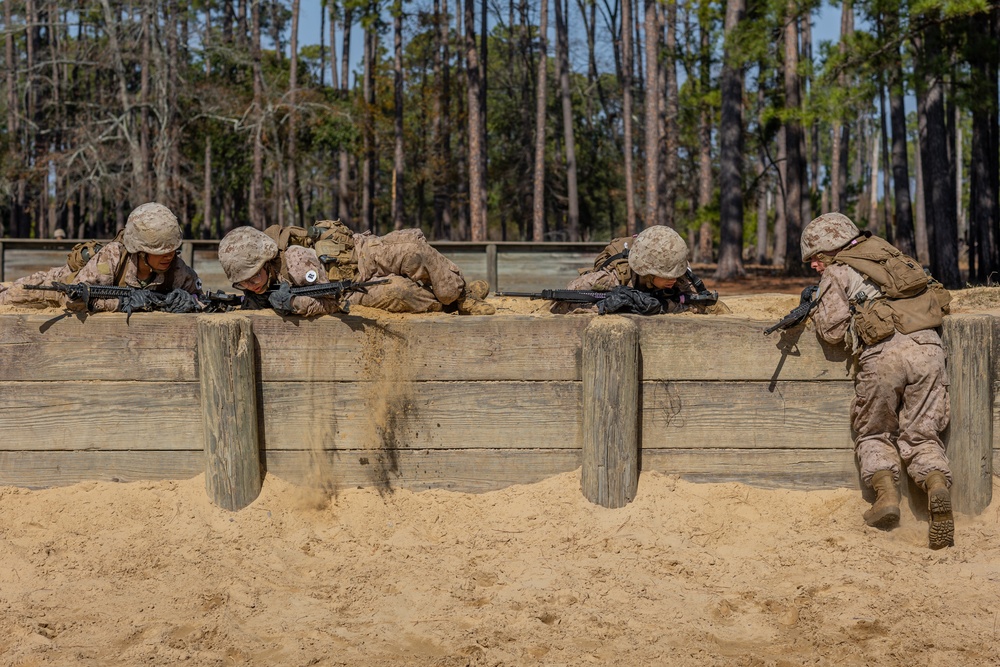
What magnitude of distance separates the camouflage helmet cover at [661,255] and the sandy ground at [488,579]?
141 cm

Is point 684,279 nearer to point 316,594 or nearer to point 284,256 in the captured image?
point 284,256

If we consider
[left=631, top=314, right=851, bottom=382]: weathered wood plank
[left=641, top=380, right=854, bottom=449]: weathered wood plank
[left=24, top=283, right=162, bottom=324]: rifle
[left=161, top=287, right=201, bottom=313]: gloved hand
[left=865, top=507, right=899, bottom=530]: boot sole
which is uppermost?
[left=24, top=283, right=162, bottom=324]: rifle

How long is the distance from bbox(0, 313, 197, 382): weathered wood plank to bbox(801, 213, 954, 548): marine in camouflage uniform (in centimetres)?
351

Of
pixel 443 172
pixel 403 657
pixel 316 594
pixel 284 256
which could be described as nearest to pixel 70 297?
pixel 284 256

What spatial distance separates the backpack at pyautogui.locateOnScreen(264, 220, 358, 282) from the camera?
648 centimetres

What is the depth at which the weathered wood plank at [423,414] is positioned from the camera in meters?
5.30

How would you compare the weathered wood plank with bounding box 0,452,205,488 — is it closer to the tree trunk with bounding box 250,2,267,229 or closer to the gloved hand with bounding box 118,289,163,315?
the gloved hand with bounding box 118,289,163,315

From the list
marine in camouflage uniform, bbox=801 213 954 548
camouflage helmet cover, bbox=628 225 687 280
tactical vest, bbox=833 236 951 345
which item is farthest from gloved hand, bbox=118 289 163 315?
tactical vest, bbox=833 236 951 345

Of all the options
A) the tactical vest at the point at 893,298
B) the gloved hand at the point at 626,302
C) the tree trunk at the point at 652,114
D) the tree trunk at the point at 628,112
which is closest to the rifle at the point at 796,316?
the tactical vest at the point at 893,298

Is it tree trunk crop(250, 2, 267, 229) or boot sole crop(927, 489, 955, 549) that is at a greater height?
tree trunk crop(250, 2, 267, 229)

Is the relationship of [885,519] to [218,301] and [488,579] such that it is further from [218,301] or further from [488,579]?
[218,301]

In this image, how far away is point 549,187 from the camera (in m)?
45.2

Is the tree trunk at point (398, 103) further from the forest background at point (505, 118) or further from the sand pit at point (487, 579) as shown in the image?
the sand pit at point (487, 579)

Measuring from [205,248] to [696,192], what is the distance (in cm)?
3612
